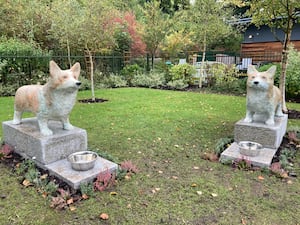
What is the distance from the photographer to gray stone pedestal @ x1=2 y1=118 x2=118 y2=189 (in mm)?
2958

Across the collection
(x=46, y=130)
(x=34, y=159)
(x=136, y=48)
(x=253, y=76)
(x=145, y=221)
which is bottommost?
(x=145, y=221)

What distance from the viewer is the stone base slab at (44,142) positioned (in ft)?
10.3

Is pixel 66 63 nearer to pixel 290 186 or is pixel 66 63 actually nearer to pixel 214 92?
pixel 214 92

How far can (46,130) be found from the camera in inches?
128

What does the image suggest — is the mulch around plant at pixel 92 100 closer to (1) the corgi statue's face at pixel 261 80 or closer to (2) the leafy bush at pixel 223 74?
(2) the leafy bush at pixel 223 74

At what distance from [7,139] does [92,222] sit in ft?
7.62

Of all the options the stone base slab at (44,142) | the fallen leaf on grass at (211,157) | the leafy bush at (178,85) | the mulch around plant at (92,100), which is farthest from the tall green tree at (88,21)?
the fallen leaf on grass at (211,157)

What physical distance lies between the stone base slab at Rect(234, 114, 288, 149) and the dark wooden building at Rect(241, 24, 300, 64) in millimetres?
11281

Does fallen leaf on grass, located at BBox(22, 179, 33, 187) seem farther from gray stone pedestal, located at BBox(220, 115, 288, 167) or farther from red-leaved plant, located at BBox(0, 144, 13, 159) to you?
gray stone pedestal, located at BBox(220, 115, 288, 167)

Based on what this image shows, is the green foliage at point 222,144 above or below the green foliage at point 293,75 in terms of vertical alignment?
below

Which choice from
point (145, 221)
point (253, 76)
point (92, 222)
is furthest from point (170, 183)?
point (253, 76)

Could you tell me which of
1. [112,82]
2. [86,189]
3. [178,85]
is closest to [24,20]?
[112,82]

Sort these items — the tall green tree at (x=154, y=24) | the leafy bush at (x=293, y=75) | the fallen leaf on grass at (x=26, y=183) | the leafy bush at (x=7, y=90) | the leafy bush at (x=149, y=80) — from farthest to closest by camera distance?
the tall green tree at (x=154, y=24)
the leafy bush at (x=149, y=80)
the leafy bush at (x=7, y=90)
the leafy bush at (x=293, y=75)
the fallen leaf on grass at (x=26, y=183)

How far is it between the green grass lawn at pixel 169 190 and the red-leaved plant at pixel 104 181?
0.09 m
